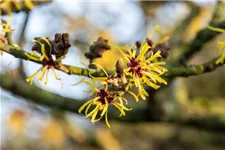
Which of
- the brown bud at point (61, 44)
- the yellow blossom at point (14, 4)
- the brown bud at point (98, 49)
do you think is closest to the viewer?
the brown bud at point (61, 44)

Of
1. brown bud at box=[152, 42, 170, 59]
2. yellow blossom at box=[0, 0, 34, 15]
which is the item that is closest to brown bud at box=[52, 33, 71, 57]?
brown bud at box=[152, 42, 170, 59]

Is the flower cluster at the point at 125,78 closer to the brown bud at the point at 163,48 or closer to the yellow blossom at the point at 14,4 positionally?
the brown bud at the point at 163,48

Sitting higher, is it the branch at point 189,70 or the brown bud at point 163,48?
the brown bud at point 163,48

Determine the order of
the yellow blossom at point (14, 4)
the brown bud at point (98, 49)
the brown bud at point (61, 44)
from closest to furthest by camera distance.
Answer: the brown bud at point (61, 44)
the brown bud at point (98, 49)
the yellow blossom at point (14, 4)

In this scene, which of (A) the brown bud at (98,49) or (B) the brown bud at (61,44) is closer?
(B) the brown bud at (61,44)

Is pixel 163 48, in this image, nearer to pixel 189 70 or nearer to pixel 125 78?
pixel 189 70

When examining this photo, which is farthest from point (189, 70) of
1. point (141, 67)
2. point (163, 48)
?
point (141, 67)

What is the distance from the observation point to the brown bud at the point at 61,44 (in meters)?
0.94

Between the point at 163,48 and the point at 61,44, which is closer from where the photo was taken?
the point at 61,44

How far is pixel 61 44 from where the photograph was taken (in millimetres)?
943

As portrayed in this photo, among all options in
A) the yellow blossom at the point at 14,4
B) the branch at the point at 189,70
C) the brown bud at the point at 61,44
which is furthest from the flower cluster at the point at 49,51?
the yellow blossom at the point at 14,4

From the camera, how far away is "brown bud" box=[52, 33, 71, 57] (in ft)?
3.10

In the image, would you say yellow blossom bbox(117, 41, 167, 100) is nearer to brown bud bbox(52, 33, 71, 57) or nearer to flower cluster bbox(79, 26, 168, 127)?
flower cluster bbox(79, 26, 168, 127)

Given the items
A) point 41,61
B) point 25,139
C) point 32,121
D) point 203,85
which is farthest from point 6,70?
point 25,139
